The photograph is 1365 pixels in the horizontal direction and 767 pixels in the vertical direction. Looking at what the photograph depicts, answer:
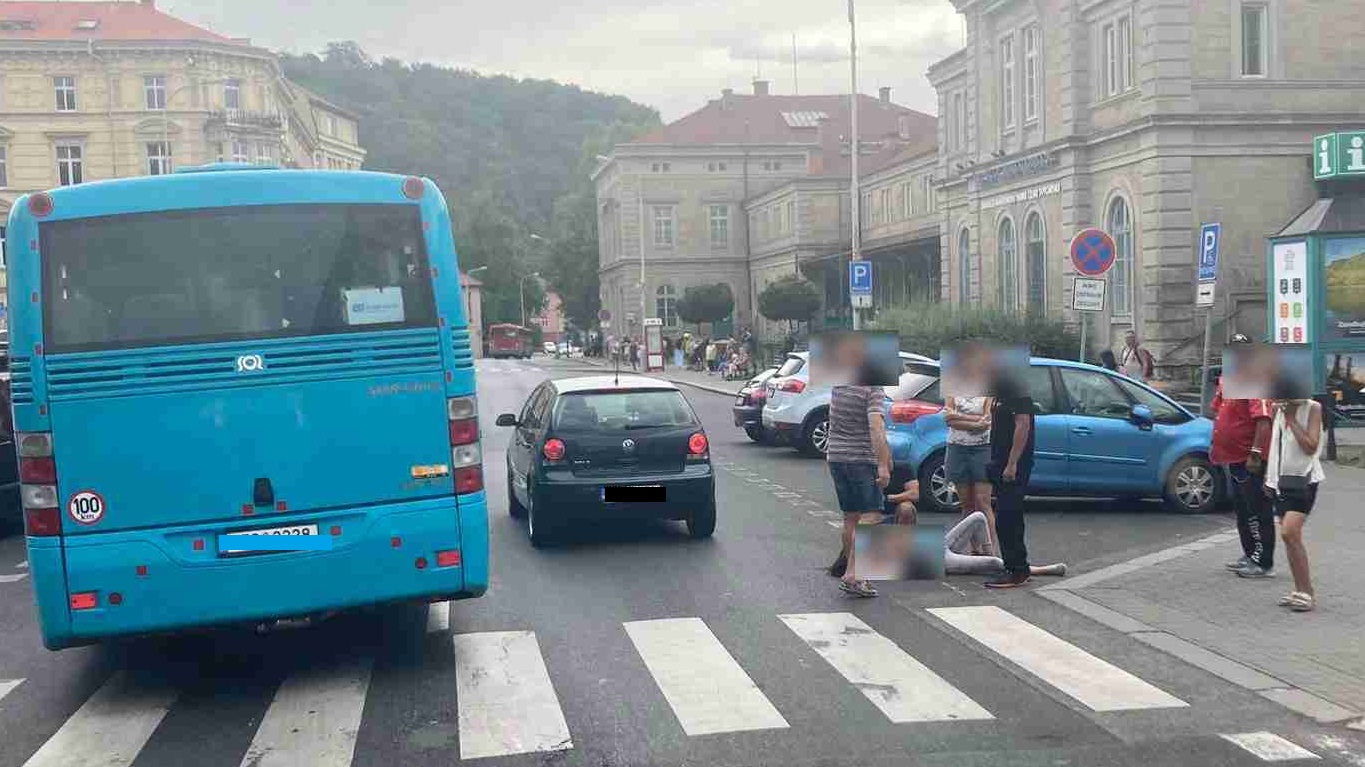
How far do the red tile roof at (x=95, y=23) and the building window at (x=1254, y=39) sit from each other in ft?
174

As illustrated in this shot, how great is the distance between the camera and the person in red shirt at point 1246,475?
405 inches

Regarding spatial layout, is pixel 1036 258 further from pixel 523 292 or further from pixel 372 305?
pixel 523 292

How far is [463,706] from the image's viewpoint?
7227 mm

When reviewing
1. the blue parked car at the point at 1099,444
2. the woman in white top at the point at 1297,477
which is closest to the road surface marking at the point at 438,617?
the woman in white top at the point at 1297,477

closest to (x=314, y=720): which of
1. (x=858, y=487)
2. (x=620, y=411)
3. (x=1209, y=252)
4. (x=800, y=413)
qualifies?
(x=858, y=487)

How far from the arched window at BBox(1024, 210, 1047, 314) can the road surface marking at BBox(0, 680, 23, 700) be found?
1322 inches

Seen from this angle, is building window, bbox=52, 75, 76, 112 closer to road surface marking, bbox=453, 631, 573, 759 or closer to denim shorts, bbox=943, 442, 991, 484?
denim shorts, bbox=943, 442, 991, 484

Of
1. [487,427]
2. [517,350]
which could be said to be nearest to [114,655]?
[487,427]

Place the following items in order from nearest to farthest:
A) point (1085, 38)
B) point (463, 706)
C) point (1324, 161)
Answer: point (463, 706) → point (1324, 161) → point (1085, 38)

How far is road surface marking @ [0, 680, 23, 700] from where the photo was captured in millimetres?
7883

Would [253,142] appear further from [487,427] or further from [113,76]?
[487,427]

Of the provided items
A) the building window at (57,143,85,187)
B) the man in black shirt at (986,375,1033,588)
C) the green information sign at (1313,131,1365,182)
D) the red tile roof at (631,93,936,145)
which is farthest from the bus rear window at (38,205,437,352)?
the red tile roof at (631,93,936,145)

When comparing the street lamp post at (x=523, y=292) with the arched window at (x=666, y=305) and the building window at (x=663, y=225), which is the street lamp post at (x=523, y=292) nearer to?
the arched window at (x=666, y=305)

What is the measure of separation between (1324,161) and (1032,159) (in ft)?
43.4
